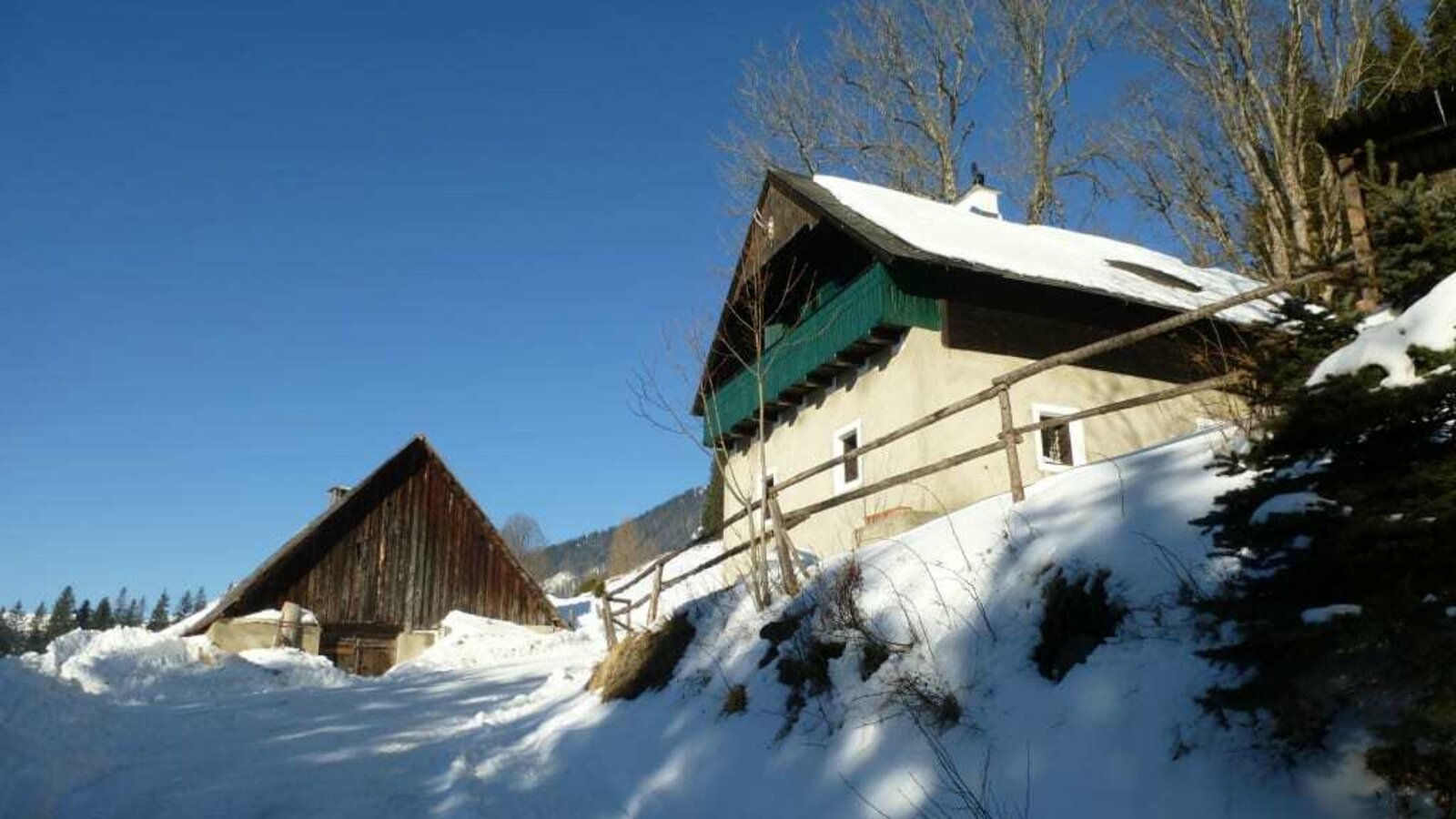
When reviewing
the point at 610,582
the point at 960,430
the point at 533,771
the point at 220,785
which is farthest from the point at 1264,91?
the point at 610,582

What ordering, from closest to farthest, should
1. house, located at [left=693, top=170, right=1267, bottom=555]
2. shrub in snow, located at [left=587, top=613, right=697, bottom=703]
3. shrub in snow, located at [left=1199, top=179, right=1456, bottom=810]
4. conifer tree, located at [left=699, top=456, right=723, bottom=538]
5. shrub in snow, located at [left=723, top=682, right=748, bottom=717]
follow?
shrub in snow, located at [left=1199, top=179, right=1456, bottom=810]
shrub in snow, located at [left=723, top=682, right=748, bottom=717]
shrub in snow, located at [left=587, top=613, right=697, bottom=703]
house, located at [left=693, top=170, right=1267, bottom=555]
conifer tree, located at [left=699, top=456, right=723, bottom=538]

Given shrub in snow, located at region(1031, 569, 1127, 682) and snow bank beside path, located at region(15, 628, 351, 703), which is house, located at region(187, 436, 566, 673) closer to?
snow bank beside path, located at region(15, 628, 351, 703)

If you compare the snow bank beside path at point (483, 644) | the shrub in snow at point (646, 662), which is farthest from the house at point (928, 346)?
the snow bank beside path at point (483, 644)

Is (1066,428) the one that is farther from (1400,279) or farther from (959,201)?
(1400,279)

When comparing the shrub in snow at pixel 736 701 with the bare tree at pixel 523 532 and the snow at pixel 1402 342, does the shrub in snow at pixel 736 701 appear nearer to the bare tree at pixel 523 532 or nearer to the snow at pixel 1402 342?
the snow at pixel 1402 342

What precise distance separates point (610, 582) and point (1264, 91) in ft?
92.9

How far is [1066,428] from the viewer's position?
15570 mm

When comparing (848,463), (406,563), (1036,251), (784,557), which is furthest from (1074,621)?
(406,563)

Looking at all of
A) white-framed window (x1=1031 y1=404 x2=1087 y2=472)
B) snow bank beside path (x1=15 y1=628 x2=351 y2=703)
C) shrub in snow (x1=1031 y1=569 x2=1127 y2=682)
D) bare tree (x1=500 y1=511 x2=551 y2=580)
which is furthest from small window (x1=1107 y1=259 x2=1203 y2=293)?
bare tree (x1=500 y1=511 x2=551 y2=580)

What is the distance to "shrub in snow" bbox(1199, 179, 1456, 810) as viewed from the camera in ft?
8.54

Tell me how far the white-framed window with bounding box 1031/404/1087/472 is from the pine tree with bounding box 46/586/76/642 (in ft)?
348

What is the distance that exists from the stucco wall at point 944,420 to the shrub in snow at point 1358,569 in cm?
958

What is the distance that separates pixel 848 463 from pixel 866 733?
1200 cm

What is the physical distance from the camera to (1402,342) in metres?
3.04
